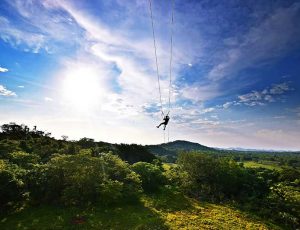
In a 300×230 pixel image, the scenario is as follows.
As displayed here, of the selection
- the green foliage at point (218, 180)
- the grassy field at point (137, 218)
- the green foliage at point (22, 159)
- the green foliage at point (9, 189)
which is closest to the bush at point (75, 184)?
the grassy field at point (137, 218)

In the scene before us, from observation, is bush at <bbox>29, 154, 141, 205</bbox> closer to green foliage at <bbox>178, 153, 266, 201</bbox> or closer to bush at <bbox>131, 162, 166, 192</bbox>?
bush at <bbox>131, 162, 166, 192</bbox>

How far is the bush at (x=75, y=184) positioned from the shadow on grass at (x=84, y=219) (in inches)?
61.1

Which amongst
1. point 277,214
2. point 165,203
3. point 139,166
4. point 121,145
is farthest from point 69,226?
point 121,145

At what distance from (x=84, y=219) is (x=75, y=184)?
16.8ft

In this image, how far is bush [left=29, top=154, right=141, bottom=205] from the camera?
1128 inches

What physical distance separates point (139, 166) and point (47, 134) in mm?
58222

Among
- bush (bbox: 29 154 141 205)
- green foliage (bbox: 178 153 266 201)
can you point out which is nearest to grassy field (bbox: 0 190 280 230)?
bush (bbox: 29 154 141 205)

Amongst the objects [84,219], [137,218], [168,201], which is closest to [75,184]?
[84,219]

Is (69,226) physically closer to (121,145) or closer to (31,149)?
(31,149)

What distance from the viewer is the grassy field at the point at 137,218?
23297 millimetres

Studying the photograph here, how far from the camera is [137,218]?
25734 millimetres

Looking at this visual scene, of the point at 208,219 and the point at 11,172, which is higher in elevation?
the point at 11,172

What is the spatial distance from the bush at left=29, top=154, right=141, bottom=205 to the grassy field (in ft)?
5.02

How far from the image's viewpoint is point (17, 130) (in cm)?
8375
